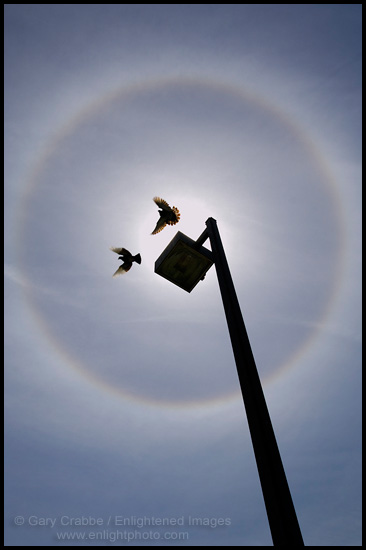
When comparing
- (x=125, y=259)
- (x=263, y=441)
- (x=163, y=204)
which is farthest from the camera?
(x=125, y=259)

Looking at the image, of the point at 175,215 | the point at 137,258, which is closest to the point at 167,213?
the point at 175,215

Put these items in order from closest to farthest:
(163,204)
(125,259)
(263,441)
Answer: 1. (263,441)
2. (163,204)
3. (125,259)

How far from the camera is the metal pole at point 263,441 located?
236 cm

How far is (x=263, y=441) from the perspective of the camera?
2.73 meters

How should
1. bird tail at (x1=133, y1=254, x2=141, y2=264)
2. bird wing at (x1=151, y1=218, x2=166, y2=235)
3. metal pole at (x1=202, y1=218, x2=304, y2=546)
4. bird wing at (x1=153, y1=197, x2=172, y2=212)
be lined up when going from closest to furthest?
metal pole at (x1=202, y1=218, x2=304, y2=546), bird wing at (x1=153, y1=197, x2=172, y2=212), bird wing at (x1=151, y1=218, x2=166, y2=235), bird tail at (x1=133, y1=254, x2=141, y2=264)

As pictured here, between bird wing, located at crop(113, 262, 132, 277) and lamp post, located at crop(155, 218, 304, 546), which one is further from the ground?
bird wing, located at crop(113, 262, 132, 277)

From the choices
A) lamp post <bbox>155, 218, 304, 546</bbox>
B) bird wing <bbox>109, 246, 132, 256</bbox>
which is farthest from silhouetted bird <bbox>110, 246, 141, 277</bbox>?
lamp post <bbox>155, 218, 304, 546</bbox>

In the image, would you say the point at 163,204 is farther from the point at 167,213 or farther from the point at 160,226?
the point at 160,226

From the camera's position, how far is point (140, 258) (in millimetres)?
6309

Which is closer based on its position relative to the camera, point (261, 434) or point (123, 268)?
point (261, 434)

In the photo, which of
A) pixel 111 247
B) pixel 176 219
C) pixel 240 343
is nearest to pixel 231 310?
pixel 240 343

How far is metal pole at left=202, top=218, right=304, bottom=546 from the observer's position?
236 cm

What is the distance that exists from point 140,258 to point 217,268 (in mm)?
2531

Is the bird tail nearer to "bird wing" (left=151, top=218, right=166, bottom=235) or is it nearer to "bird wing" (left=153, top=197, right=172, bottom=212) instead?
"bird wing" (left=151, top=218, right=166, bottom=235)
